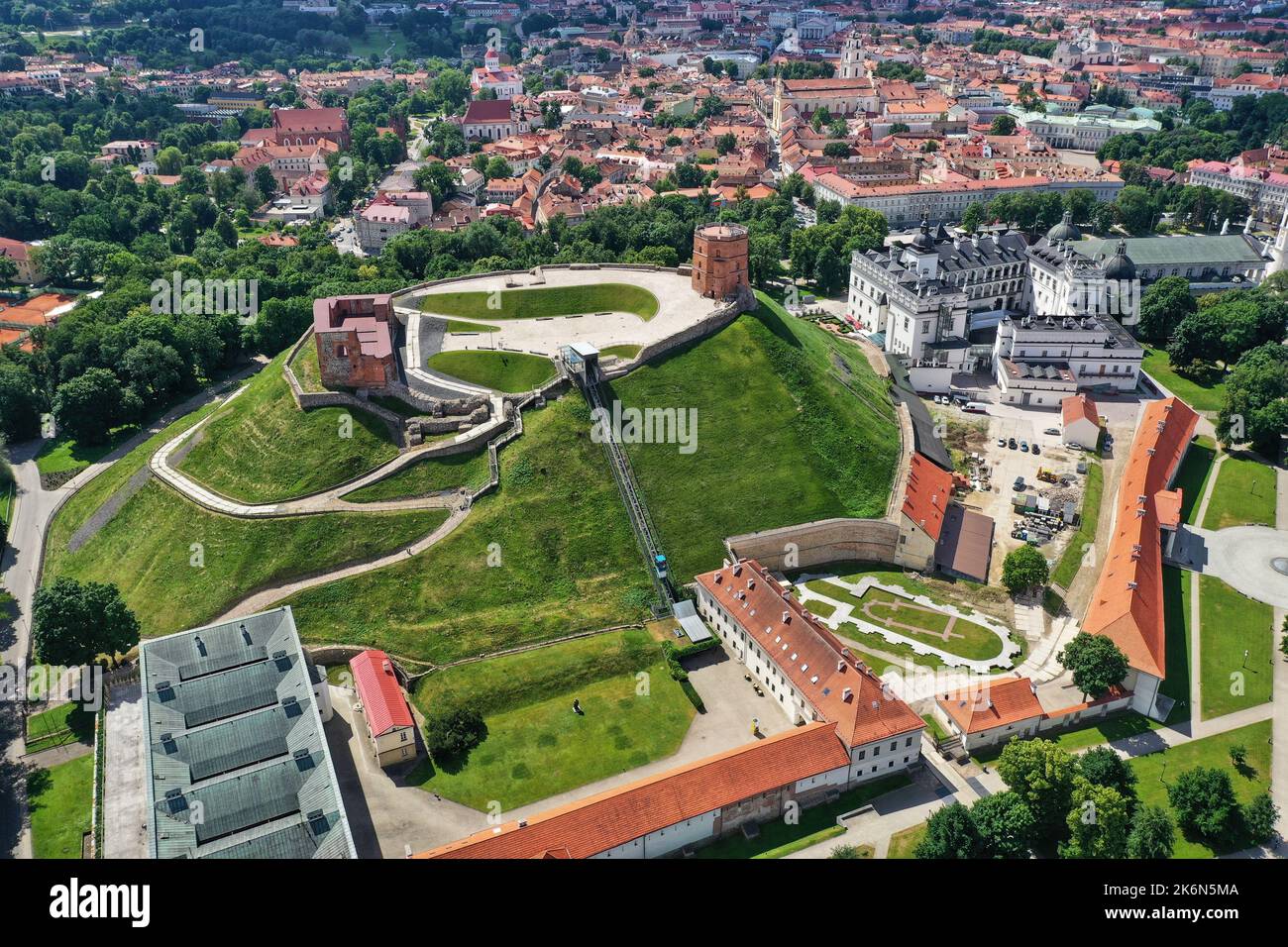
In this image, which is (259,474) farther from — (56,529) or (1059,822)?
(1059,822)

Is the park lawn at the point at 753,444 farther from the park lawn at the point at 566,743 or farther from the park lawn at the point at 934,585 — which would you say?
the park lawn at the point at 566,743

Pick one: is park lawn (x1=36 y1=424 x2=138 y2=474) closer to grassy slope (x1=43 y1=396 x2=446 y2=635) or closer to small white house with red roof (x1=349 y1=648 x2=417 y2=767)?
grassy slope (x1=43 y1=396 x2=446 y2=635)

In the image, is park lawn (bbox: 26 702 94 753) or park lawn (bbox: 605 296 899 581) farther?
park lawn (bbox: 605 296 899 581)

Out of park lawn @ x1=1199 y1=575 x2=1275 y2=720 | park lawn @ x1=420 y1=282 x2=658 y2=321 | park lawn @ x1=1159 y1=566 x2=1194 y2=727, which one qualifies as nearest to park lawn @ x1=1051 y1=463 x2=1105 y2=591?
park lawn @ x1=1159 y1=566 x2=1194 y2=727

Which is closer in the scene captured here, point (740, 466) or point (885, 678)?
point (885, 678)

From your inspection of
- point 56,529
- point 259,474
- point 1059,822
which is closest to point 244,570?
point 259,474

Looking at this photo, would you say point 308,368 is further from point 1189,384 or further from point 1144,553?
point 1189,384

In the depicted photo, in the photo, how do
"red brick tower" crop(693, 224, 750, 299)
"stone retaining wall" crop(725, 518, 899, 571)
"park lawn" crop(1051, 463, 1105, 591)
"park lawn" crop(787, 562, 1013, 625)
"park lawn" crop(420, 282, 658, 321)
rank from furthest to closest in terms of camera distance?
1. "park lawn" crop(420, 282, 658, 321)
2. "red brick tower" crop(693, 224, 750, 299)
3. "park lawn" crop(1051, 463, 1105, 591)
4. "stone retaining wall" crop(725, 518, 899, 571)
5. "park lawn" crop(787, 562, 1013, 625)
